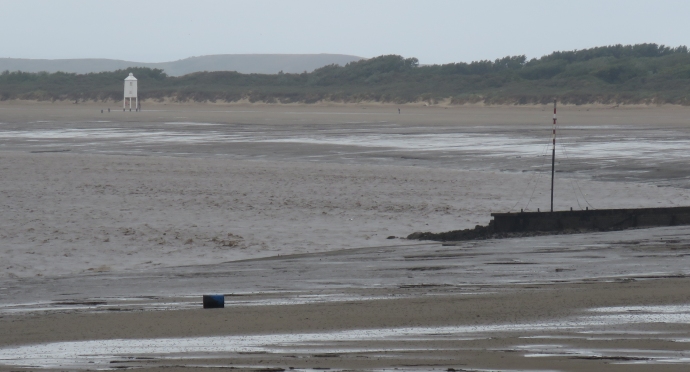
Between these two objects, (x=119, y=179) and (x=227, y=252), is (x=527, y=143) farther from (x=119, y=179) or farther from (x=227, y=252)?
(x=227, y=252)

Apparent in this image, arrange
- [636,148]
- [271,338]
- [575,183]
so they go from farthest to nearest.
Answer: [636,148] → [575,183] → [271,338]

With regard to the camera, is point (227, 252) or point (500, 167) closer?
point (227, 252)

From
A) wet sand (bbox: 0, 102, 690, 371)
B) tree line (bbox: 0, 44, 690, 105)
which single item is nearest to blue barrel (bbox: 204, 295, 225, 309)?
wet sand (bbox: 0, 102, 690, 371)

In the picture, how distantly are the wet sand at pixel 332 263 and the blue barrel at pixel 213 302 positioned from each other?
0.60 feet

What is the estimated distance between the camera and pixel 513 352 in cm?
491

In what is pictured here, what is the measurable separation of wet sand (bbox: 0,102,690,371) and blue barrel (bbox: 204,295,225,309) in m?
0.18

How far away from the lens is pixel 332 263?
9.48m

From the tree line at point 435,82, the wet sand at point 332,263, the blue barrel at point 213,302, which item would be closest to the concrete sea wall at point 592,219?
the wet sand at point 332,263

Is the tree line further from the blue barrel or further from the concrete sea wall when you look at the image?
the blue barrel

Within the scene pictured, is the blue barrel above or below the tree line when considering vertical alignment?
below

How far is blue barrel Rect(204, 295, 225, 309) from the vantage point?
6.58 meters

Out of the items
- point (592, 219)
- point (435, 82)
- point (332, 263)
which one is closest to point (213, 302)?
point (332, 263)

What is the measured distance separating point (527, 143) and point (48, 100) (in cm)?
5816

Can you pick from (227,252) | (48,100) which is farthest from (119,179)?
(48,100)
